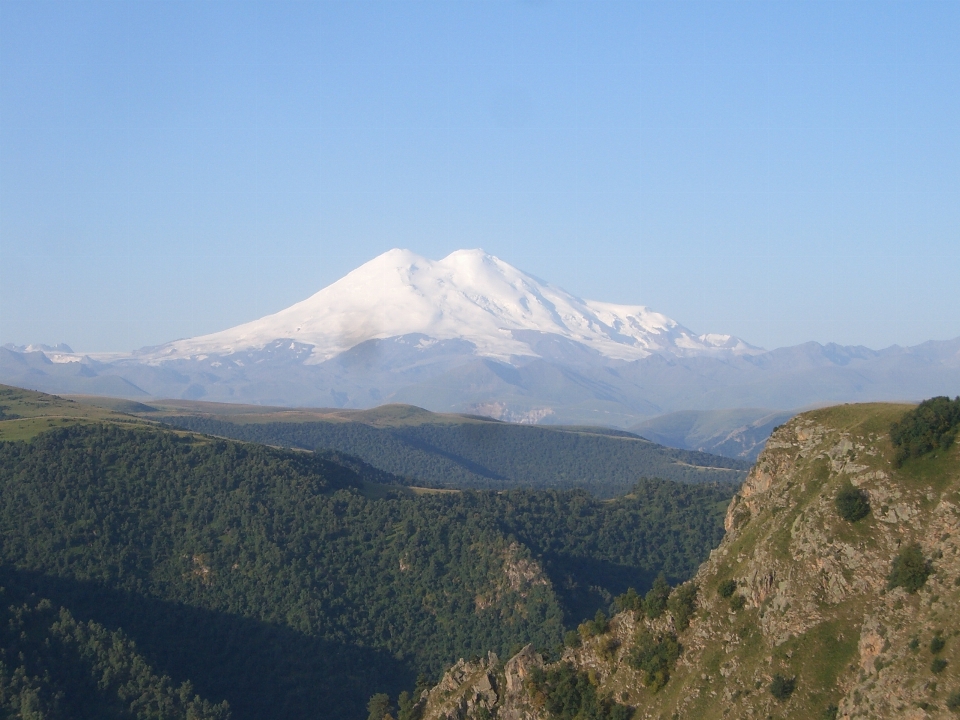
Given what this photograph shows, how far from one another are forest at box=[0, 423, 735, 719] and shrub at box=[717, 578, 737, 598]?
58018mm

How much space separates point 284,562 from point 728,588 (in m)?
91.0

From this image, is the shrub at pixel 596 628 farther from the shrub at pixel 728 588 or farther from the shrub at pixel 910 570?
the shrub at pixel 910 570

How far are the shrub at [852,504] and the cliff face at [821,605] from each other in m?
0.20

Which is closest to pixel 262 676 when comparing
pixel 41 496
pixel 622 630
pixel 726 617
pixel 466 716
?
pixel 41 496

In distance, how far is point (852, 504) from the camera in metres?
51.5

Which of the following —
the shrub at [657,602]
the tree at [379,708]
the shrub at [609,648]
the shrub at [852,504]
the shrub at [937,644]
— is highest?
the shrub at [852,504]

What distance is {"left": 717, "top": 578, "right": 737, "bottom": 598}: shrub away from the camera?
5534 cm

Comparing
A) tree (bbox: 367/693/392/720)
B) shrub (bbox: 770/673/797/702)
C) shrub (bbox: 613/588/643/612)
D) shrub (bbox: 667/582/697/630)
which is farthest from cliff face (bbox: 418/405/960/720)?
tree (bbox: 367/693/392/720)

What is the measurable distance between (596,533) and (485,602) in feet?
128

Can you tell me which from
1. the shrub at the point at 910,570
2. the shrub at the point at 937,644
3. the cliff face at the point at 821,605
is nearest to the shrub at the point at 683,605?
the cliff face at the point at 821,605

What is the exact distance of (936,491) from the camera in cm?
4969

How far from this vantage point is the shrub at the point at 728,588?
55.3m

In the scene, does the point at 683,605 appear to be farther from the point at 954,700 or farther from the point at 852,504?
the point at 954,700

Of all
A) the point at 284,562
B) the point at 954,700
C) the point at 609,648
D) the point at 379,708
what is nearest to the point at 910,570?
the point at 954,700
